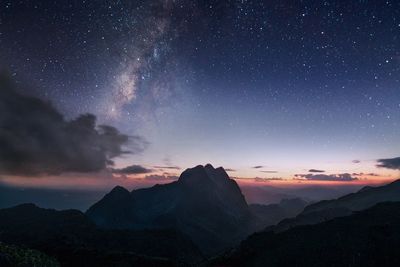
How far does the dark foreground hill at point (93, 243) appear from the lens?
242 feet

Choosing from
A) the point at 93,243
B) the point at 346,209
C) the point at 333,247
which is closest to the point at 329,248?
the point at 333,247

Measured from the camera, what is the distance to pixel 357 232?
228 ft

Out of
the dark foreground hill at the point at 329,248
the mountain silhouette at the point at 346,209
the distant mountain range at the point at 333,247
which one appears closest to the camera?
the dark foreground hill at the point at 329,248

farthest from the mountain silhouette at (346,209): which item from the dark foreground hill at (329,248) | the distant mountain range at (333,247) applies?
the dark foreground hill at (329,248)

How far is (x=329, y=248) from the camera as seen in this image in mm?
62375

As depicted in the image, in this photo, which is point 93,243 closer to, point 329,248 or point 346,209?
point 329,248

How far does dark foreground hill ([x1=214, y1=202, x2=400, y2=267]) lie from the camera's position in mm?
57219

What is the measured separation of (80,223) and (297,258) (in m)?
153

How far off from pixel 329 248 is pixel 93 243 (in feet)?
341

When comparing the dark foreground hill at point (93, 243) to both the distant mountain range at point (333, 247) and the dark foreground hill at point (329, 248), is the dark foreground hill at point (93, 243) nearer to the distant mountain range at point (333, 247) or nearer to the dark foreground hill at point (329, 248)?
the dark foreground hill at point (329, 248)

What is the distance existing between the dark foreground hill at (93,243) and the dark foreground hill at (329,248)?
18105mm

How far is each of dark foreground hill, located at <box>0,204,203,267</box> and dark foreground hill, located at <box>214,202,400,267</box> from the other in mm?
18105

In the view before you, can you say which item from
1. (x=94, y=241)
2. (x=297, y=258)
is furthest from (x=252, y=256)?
(x=94, y=241)

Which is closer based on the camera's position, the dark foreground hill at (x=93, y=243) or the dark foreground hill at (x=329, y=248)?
the dark foreground hill at (x=329, y=248)
